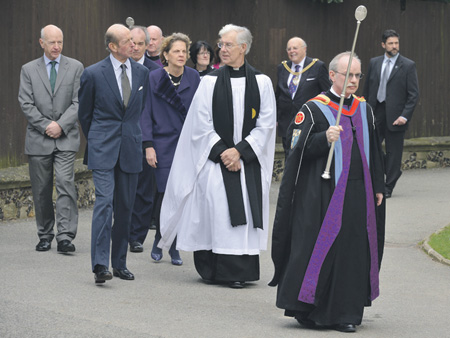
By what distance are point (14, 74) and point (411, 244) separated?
15.8ft

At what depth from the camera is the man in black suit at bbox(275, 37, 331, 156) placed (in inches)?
537

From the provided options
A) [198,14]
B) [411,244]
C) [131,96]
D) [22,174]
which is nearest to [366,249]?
[131,96]

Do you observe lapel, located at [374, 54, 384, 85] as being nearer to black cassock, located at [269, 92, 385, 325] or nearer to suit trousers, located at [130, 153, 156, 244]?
suit trousers, located at [130, 153, 156, 244]

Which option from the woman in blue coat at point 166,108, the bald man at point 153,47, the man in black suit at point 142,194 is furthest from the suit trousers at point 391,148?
the woman in blue coat at point 166,108

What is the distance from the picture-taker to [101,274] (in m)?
8.47

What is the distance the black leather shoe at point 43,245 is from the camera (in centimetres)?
1015

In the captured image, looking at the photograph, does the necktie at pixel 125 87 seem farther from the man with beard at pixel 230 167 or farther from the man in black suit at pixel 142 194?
the man in black suit at pixel 142 194

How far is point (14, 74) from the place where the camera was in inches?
486

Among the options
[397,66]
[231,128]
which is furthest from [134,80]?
[397,66]

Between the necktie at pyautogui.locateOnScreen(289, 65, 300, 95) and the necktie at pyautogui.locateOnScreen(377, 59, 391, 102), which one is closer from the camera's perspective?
the necktie at pyautogui.locateOnScreen(289, 65, 300, 95)

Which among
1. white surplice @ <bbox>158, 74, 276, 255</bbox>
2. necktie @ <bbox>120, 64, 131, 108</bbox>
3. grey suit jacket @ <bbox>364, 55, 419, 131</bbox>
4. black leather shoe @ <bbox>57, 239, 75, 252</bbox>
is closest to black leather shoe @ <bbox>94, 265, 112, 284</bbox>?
white surplice @ <bbox>158, 74, 276, 255</bbox>

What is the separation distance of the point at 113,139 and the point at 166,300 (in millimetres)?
1436

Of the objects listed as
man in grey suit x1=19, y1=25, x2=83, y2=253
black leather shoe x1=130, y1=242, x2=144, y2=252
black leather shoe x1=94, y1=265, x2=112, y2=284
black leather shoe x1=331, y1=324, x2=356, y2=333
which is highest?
man in grey suit x1=19, y1=25, x2=83, y2=253

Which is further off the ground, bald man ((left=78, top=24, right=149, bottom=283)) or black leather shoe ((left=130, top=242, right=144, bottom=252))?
bald man ((left=78, top=24, right=149, bottom=283))
